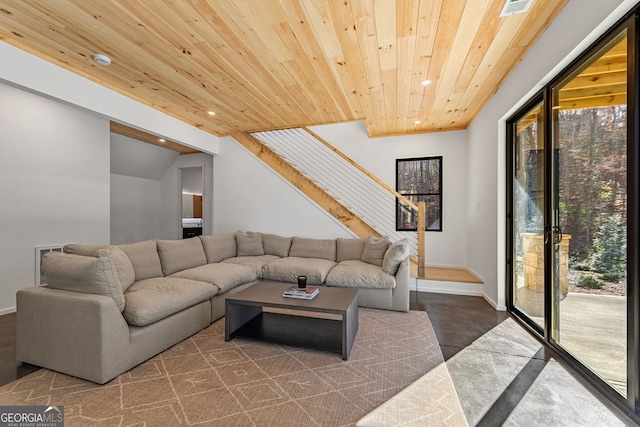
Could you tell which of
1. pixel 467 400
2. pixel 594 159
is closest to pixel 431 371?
pixel 467 400

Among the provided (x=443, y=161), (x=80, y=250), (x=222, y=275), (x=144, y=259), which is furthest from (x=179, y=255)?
(x=443, y=161)

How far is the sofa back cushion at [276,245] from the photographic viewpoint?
437cm

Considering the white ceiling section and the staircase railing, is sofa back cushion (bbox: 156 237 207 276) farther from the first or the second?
the white ceiling section

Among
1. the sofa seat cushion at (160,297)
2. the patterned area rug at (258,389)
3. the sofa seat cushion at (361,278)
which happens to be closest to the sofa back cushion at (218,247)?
the sofa seat cushion at (160,297)

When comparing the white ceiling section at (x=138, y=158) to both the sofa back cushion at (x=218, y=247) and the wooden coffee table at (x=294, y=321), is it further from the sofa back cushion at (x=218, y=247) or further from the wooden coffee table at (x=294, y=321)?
the wooden coffee table at (x=294, y=321)

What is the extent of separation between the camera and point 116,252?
7.68 feet

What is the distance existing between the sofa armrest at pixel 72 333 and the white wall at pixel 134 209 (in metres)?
3.74

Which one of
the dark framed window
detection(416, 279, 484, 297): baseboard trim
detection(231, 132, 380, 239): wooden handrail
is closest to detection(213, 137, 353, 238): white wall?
detection(231, 132, 380, 239): wooden handrail

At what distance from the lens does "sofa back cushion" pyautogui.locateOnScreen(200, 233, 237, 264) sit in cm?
376

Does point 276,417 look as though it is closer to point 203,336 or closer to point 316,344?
point 316,344

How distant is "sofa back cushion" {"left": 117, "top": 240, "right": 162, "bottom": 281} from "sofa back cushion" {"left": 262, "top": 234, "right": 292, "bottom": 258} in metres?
1.73

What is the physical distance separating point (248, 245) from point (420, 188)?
11.0ft

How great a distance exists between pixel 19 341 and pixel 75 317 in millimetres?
631

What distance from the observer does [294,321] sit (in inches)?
104
